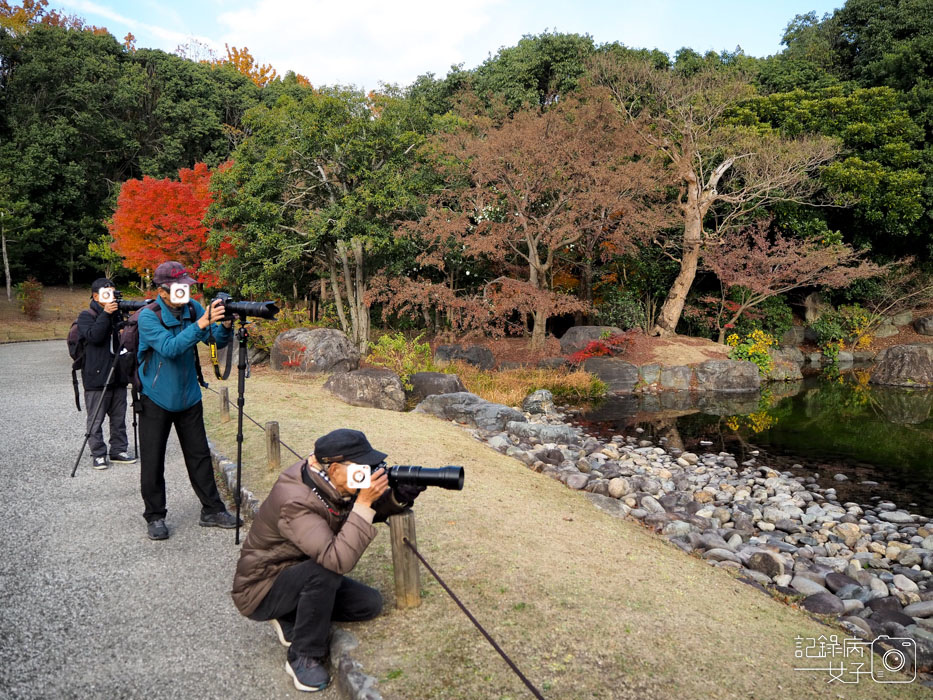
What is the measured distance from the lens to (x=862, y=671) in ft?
11.4

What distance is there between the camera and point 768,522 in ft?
22.8

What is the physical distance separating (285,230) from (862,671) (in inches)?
594

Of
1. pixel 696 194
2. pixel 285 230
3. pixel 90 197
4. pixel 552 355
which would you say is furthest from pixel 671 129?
pixel 90 197

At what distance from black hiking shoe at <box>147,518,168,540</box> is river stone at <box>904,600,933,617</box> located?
6028 millimetres

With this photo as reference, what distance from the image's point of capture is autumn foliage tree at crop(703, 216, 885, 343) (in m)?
17.7

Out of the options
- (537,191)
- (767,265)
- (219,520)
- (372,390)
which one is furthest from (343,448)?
(767,265)

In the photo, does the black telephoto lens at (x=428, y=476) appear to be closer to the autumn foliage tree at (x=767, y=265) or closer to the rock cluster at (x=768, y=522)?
the rock cluster at (x=768, y=522)

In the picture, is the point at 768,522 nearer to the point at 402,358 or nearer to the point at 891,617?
the point at 891,617

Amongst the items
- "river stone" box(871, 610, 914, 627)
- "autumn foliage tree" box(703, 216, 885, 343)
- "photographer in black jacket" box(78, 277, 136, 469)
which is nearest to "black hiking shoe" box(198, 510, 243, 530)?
"photographer in black jacket" box(78, 277, 136, 469)

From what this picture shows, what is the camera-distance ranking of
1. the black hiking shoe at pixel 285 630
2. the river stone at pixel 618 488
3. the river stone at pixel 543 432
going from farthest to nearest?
the river stone at pixel 543 432 < the river stone at pixel 618 488 < the black hiking shoe at pixel 285 630

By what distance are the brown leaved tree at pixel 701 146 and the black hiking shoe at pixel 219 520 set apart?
1604 cm

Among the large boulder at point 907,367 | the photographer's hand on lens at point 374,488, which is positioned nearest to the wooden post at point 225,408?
the photographer's hand on lens at point 374,488

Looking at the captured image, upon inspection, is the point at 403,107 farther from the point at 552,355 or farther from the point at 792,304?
the point at 792,304

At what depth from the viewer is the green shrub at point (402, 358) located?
1310 cm
